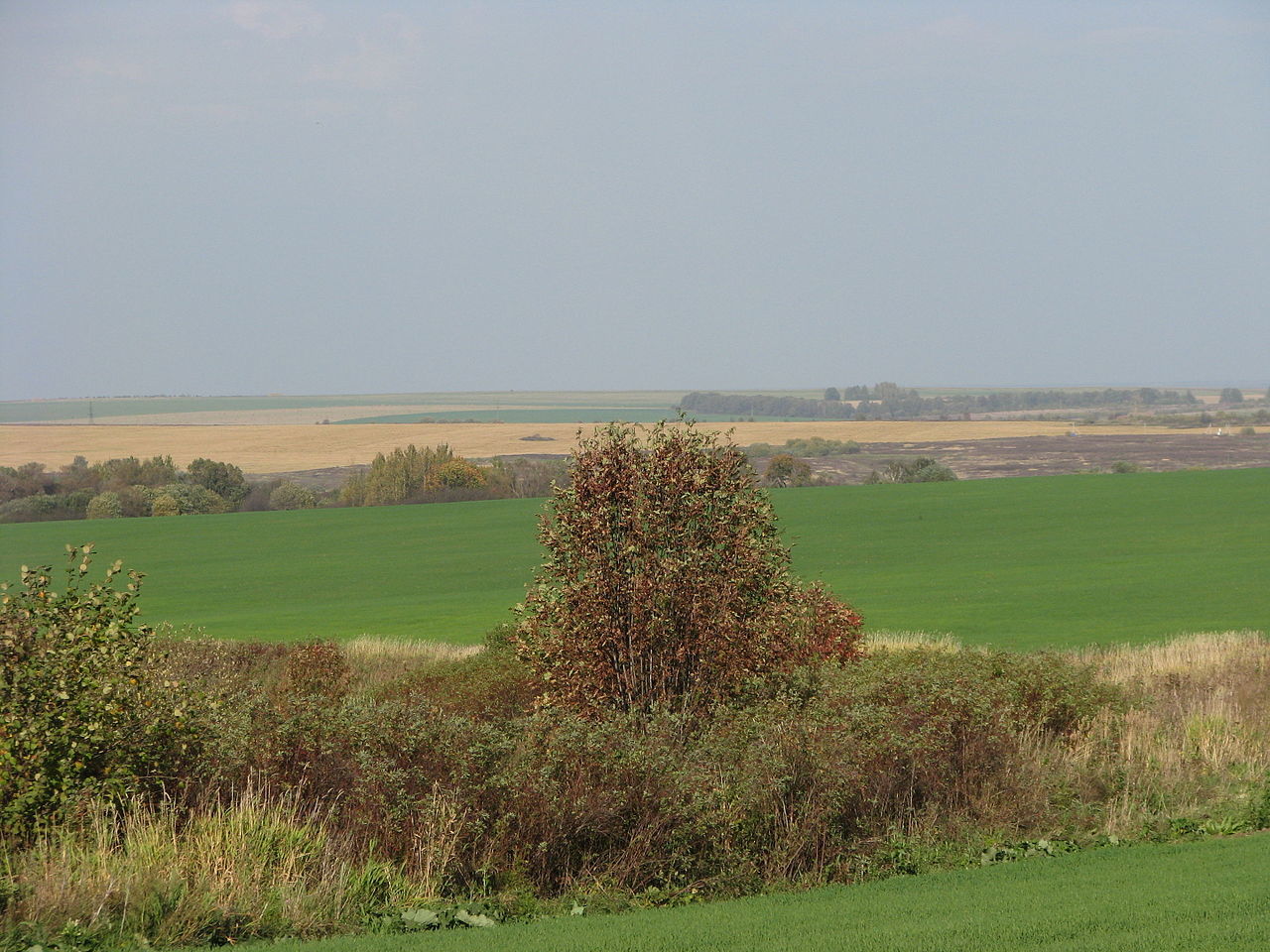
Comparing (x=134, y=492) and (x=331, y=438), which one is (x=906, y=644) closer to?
(x=134, y=492)

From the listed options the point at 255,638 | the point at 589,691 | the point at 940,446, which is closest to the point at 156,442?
the point at 940,446

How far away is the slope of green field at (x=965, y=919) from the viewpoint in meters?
Result: 8.38

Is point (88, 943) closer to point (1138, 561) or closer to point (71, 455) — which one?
point (1138, 561)

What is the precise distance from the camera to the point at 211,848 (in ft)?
33.6

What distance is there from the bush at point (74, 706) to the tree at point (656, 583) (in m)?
5.33

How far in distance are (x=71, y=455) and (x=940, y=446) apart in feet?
229

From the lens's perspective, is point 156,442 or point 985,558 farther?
point 156,442

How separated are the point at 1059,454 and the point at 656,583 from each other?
279 ft

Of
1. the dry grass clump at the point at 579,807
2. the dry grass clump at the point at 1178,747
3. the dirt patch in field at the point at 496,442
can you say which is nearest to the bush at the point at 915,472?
the dirt patch in field at the point at 496,442

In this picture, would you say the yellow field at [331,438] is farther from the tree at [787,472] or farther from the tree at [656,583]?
the tree at [656,583]

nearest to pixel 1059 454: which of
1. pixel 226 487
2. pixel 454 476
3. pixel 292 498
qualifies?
pixel 454 476

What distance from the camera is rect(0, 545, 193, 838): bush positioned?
1063 cm

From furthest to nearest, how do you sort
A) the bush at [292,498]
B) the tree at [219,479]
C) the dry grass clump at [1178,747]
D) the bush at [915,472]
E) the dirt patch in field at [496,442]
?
the dirt patch in field at [496,442] < the bush at [915,472] < the tree at [219,479] < the bush at [292,498] < the dry grass clump at [1178,747]

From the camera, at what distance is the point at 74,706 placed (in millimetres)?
10875
